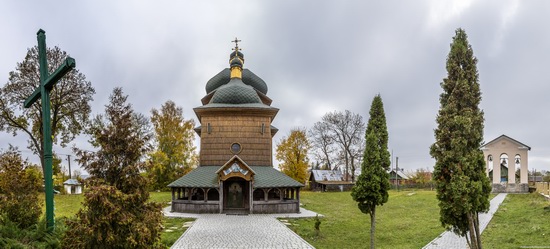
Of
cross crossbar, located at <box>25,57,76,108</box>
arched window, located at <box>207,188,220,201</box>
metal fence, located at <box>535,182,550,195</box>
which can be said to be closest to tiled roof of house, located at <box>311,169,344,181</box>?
metal fence, located at <box>535,182,550,195</box>

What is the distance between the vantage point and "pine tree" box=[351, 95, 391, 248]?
1117 cm

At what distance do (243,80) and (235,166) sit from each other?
1028 cm

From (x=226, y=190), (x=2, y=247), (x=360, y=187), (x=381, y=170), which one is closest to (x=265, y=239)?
(x=360, y=187)

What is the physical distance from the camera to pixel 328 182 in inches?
1682

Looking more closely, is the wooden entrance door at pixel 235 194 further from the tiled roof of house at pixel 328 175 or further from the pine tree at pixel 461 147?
the tiled roof of house at pixel 328 175

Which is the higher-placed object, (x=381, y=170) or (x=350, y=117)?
(x=350, y=117)

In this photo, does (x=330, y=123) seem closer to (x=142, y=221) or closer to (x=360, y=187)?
(x=360, y=187)

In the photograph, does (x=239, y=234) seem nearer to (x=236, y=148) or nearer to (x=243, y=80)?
(x=236, y=148)

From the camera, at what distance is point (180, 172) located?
118 feet

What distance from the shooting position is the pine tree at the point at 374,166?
11172mm

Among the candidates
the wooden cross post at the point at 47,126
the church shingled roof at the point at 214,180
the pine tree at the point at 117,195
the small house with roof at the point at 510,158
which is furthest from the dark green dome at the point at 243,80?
the pine tree at the point at 117,195

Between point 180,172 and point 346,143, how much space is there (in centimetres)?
1903

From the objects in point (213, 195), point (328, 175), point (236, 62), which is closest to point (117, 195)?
point (213, 195)

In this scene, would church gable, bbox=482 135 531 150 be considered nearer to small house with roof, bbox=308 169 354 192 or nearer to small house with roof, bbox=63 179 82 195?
small house with roof, bbox=308 169 354 192
